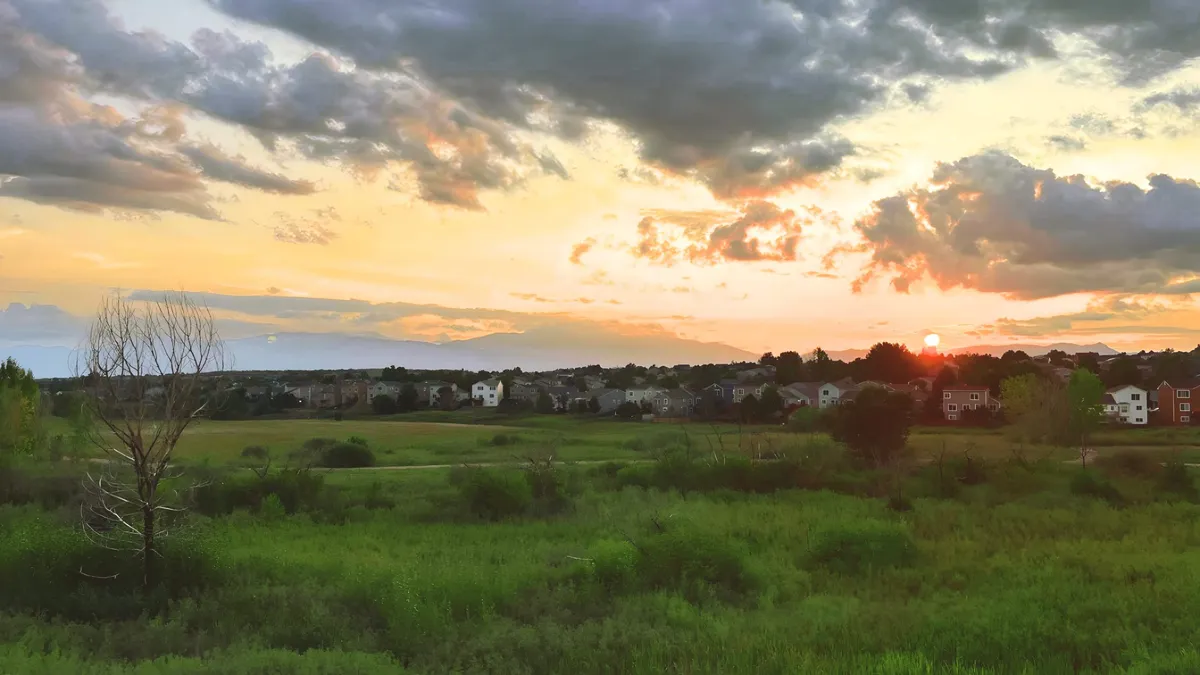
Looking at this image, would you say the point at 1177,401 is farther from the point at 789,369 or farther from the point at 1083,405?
the point at 789,369

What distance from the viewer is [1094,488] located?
110 ft

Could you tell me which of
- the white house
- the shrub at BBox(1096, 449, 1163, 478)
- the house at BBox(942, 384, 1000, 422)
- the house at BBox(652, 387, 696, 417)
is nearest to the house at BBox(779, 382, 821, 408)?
the house at BBox(652, 387, 696, 417)

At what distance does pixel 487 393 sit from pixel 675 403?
4260cm

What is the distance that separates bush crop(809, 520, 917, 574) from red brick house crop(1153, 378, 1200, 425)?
238ft

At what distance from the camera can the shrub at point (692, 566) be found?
18.1 m

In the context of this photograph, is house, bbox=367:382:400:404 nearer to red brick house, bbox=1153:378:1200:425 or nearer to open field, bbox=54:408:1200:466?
open field, bbox=54:408:1200:466

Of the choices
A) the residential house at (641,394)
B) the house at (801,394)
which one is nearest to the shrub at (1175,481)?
the house at (801,394)

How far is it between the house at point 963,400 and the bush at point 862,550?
6382cm

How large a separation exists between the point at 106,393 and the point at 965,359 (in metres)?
98.1

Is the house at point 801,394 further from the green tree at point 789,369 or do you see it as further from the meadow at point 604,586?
the meadow at point 604,586

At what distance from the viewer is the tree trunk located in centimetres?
1709

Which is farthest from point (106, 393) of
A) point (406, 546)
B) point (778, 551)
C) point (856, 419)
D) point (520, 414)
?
point (520, 414)

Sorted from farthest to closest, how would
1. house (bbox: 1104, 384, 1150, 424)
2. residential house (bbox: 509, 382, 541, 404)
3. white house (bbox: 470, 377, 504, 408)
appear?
white house (bbox: 470, 377, 504, 408) < residential house (bbox: 509, 382, 541, 404) < house (bbox: 1104, 384, 1150, 424)

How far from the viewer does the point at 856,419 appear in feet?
148
